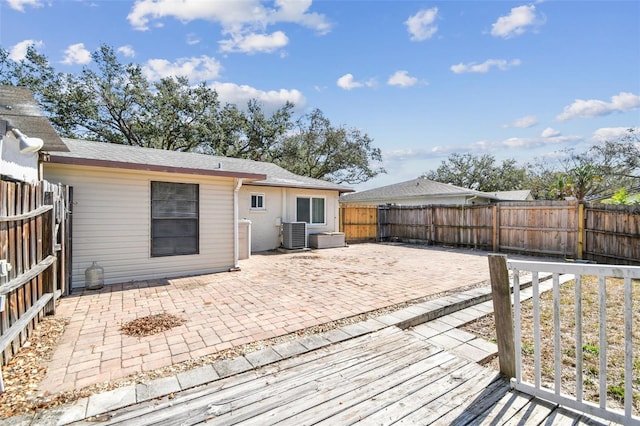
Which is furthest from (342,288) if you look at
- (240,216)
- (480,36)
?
(480,36)

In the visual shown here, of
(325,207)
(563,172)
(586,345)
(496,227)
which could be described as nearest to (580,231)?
(496,227)

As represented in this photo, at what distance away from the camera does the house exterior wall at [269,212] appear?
993 centimetres

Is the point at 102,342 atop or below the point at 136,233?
below

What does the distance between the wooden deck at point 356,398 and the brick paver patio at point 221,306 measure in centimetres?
71

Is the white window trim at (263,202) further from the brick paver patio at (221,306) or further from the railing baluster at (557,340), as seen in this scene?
the railing baluster at (557,340)

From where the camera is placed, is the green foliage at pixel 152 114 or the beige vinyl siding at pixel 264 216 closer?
the beige vinyl siding at pixel 264 216

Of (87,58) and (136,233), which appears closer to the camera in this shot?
(136,233)

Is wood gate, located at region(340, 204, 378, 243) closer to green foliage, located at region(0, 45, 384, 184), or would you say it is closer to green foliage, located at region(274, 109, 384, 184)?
green foliage, located at region(0, 45, 384, 184)

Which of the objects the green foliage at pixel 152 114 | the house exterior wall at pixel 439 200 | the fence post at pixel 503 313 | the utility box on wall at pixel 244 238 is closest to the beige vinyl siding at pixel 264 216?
the utility box on wall at pixel 244 238

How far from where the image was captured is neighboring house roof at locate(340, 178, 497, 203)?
Result: 15728 mm

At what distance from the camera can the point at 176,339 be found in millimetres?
3129

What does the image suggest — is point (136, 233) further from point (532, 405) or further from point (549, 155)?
point (549, 155)

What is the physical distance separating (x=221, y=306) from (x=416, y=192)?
1484cm

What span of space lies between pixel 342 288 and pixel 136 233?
4056 mm
